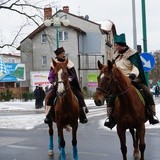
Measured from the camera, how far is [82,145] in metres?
12.8

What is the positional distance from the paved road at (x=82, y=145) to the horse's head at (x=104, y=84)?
313 centimetres

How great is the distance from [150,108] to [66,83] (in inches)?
69.8

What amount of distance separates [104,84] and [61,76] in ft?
5.16

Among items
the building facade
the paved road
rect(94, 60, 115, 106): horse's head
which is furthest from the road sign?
the building facade

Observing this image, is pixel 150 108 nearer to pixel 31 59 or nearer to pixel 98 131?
pixel 98 131

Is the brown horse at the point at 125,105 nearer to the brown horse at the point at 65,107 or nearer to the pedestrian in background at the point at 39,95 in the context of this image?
the brown horse at the point at 65,107

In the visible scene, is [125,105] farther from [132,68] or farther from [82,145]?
[82,145]

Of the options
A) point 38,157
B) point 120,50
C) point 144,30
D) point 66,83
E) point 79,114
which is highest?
point 144,30

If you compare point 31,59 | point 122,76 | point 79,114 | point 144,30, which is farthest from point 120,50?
point 31,59

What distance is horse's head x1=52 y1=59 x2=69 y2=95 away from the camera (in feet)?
28.7

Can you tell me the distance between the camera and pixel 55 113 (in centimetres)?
978

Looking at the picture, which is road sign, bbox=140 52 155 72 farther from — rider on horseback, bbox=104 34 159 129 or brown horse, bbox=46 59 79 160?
rider on horseback, bbox=104 34 159 129

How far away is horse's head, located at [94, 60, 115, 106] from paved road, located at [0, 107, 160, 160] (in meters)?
3.13

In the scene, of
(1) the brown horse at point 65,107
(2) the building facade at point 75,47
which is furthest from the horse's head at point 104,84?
(2) the building facade at point 75,47
